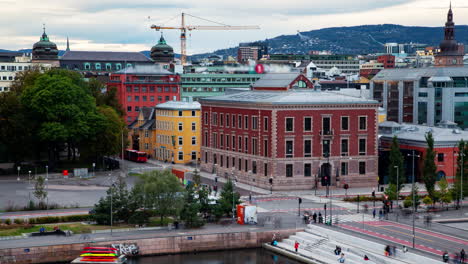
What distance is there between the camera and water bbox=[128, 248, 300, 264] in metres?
67.7

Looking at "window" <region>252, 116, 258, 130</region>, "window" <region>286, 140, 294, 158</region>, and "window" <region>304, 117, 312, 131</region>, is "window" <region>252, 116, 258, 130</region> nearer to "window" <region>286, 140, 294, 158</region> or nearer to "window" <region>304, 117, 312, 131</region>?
"window" <region>286, 140, 294, 158</region>

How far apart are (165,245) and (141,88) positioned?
9453cm

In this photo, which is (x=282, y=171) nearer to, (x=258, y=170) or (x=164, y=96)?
(x=258, y=170)

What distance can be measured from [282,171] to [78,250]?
36.1 metres

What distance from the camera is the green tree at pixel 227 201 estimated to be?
3049 inches

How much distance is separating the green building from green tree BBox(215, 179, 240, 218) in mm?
94341

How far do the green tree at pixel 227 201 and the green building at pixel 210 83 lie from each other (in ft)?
310

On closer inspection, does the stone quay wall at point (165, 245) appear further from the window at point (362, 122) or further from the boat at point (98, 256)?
the window at point (362, 122)

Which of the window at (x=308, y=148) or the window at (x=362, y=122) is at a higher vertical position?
the window at (x=362, y=122)

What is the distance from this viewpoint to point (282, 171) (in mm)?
97750

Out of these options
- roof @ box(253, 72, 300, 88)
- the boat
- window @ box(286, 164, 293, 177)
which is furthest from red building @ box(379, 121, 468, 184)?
the boat

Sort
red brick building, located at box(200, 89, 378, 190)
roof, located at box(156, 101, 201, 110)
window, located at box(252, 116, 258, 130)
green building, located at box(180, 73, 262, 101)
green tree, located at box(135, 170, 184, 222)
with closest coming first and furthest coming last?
green tree, located at box(135, 170, 184, 222) < red brick building, located at box(200, 89, 378, 190) < window, located at box(252, 116, 258, 130) < roof, located at box(156, 101, 201, 110) < green building, located at box(180, 73, 262, 101)

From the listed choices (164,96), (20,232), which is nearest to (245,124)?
(20,232)

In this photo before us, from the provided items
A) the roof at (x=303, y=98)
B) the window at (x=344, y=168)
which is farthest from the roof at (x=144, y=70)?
the window at (x=344, y=168)
